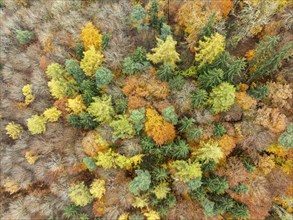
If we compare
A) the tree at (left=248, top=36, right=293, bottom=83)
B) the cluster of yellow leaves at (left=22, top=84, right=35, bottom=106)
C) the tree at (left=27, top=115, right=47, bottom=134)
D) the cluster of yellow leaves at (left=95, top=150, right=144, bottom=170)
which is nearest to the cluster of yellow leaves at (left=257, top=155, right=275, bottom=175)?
the tree at (left=248, top=36, right=293, bottom=83)

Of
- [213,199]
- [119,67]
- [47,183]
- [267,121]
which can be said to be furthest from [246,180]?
[47,183]

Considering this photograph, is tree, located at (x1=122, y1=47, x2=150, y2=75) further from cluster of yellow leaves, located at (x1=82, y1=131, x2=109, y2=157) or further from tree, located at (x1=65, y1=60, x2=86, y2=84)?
cluster of yellow leaves, located at (x1=82, y1=131, x2=109, y2=157)

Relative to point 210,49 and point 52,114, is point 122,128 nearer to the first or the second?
point 52,114

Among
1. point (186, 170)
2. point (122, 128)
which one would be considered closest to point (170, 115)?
point (122, 128)

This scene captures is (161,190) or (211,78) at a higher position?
(211,78)

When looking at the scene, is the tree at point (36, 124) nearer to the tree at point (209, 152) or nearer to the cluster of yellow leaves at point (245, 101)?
the tree at point (209, 152)

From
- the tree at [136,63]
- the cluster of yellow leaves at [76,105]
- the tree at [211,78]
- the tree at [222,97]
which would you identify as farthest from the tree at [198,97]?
the cluster of yellow leaves at [76,105]
